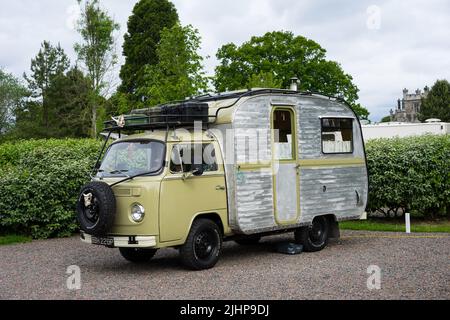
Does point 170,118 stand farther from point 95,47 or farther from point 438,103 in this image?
point 438,103

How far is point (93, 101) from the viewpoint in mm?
32688

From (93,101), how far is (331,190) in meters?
23.2

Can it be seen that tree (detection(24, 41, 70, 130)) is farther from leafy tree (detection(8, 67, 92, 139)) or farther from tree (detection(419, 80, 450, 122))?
tree (detection(419, 80, 450, 122))

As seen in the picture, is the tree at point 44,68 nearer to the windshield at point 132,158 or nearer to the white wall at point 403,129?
the white wall at point 403,129

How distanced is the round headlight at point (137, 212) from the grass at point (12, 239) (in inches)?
228

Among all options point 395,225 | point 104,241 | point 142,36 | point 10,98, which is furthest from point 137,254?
point 10,98

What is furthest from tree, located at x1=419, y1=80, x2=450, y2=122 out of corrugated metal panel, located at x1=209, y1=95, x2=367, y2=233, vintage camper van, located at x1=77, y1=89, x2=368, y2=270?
vintage camper van, located at x1=77, y1=89, x2=368, y2=270

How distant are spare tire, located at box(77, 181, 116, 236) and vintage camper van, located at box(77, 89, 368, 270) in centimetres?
2

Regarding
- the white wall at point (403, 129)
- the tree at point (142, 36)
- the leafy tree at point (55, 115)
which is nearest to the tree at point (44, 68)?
the leafy tree at point (55, 115)

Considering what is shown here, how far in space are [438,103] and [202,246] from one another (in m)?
63.6

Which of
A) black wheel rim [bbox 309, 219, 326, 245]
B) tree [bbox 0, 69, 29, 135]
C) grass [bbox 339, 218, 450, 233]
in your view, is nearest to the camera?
black wheel rim [bbox 309, 219, 326, 245]

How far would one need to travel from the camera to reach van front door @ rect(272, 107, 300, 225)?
426 inches

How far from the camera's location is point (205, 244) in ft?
31.9

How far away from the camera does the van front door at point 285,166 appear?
426 inches
